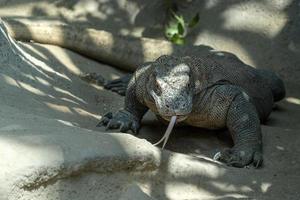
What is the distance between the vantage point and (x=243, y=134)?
15.7ft

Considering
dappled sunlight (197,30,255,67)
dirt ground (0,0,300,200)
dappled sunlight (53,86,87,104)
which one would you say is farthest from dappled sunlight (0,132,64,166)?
dappled sunlight (197,30,255,67)

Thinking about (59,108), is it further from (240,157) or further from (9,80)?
(240,157)

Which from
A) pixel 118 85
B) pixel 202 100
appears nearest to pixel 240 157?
pixel 202 100

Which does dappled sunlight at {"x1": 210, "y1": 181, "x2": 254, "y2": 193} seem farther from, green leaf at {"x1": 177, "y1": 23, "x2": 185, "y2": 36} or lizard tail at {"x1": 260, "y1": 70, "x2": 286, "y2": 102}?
green leaf at {"x1": 177, "y1": 23, "x2": 185, "y2": 36}

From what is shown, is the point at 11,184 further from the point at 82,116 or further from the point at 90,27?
the point at 90,27

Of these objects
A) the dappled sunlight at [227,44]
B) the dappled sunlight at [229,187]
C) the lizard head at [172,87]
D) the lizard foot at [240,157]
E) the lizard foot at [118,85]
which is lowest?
the lizard foot at [118,85]

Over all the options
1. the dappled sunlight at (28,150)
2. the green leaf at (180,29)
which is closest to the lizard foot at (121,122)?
the dappled sunlight at (28,150)

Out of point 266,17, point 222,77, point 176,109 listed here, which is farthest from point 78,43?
point 176,109

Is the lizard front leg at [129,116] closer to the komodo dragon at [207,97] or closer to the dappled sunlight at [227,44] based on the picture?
the komodo dragon at [207,97]

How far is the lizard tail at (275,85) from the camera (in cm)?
623

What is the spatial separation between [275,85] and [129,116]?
1.84 metres

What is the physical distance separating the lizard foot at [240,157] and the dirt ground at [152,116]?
0.08 meters

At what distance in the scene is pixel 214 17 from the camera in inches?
306

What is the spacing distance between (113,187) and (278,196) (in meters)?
1.02
